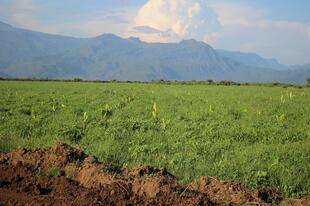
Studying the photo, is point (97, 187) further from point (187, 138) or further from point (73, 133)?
point (73, 133)

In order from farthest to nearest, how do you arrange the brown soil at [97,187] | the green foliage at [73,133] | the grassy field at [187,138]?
the green foliage at [73,133] < the grassy field at [187,138] < the brown soil at [97,187]

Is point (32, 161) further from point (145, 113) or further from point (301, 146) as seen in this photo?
point (145, 113)

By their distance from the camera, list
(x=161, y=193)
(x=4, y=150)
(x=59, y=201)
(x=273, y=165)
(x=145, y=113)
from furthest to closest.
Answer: (x=145, y=113) → (x=4, y=150) → (x=273, y=165) → (x=161, y=193) → (x=59, y=201)

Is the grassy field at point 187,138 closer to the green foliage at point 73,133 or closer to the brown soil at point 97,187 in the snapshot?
the green foliage at point 73,133

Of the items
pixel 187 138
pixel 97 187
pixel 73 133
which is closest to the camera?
pixel 97 187

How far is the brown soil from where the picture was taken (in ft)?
24.5

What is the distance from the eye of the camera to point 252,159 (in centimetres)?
1183

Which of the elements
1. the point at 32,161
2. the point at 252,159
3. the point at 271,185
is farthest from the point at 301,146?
the point at 32,161

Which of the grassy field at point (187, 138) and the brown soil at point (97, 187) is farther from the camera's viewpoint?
the grassy field at point (187, 138)

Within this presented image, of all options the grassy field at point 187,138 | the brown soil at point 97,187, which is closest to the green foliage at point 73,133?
the grassy field at point 187,138

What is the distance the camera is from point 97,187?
8367mm

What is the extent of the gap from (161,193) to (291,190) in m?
3.51

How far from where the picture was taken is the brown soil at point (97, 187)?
294 inches

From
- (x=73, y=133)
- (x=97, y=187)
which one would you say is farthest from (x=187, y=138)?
(x=97, y=187)
